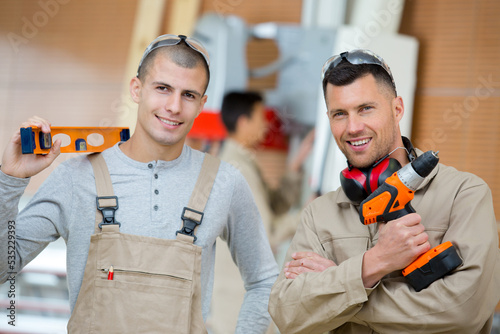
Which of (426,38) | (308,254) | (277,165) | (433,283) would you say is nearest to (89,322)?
(308,254)

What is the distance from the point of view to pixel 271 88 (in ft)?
13.1

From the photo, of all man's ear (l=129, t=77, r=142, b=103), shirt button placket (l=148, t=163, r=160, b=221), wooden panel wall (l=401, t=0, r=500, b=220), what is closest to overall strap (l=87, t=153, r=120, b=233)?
shirt button placket (l=148, t=163, r=160, b=221)

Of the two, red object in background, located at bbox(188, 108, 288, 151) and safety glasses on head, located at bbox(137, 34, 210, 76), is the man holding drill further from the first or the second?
red object in background, located at bbox(188, 108, 288, 151)

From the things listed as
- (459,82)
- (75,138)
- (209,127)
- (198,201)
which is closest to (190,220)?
(198,201)

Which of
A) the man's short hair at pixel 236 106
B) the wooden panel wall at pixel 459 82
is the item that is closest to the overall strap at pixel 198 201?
the man's short hair at pixel 236 106

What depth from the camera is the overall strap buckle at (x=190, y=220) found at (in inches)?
75.4

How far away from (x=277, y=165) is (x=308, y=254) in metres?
2.18

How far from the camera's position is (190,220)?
1930 mm

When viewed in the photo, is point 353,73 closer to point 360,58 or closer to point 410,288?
point 360,58

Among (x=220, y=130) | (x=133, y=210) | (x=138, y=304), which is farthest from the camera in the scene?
(x=220, y=130)

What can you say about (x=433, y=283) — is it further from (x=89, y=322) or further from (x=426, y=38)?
(x=426, y=38)

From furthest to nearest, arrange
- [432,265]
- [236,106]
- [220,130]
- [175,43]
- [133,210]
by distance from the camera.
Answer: [220,130] < [236,106] < [175,43] < [133,210] < [432,265]

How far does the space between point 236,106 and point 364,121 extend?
82.4 inches

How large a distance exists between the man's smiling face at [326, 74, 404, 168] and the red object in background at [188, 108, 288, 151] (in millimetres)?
2063
